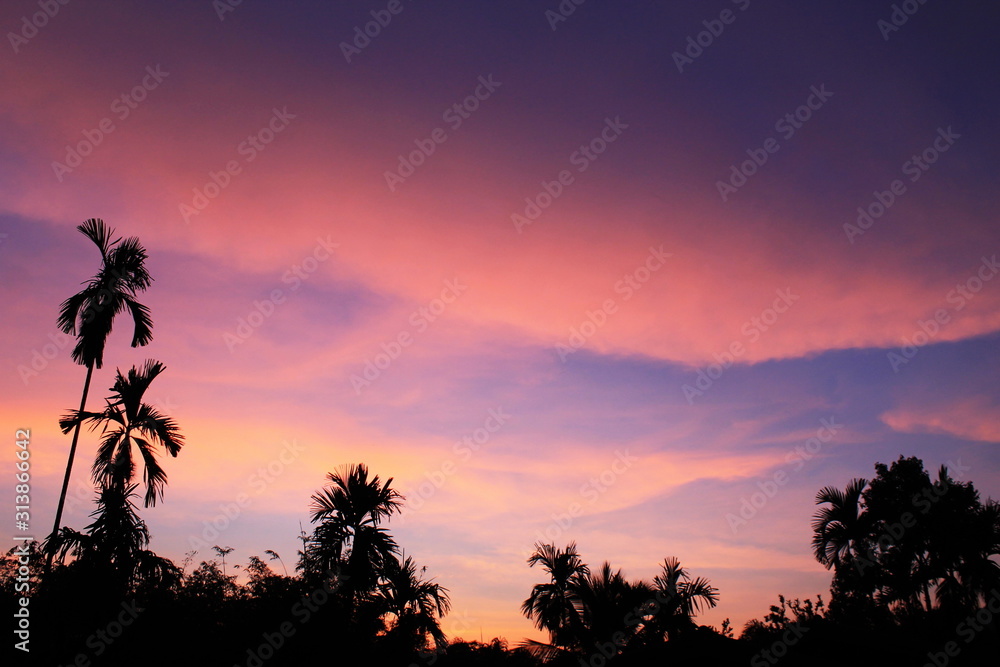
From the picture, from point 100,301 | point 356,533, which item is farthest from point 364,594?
point 100,301

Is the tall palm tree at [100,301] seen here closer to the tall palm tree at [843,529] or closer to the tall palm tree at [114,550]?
the tall palm tree at [114,550]

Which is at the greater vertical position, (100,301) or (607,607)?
(100,301)

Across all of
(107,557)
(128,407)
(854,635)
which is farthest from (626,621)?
(128,407)

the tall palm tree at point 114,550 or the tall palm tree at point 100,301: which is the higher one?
the tall palm tree at point 100,301

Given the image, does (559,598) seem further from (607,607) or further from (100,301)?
(100,301)

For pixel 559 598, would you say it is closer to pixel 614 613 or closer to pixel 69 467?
pixel 614 613

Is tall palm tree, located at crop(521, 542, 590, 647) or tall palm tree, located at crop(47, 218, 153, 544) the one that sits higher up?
tall palm tree, located at crop(47, 218, 153, 544)

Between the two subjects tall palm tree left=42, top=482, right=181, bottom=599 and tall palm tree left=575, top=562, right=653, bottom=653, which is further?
tall palm tree left=575, top=562, right=653, bottom=653

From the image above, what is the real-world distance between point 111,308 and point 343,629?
13.1m

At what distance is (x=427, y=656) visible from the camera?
27.5m

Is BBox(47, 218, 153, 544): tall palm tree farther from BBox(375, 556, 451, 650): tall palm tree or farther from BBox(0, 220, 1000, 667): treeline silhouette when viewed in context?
BBox(375, 556, 451, 650): tall palm tree

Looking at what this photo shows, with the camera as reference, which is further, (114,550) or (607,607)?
(607,607)

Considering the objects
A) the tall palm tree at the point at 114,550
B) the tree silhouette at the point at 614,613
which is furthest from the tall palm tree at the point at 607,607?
the tall palm tree at the point at 114,550

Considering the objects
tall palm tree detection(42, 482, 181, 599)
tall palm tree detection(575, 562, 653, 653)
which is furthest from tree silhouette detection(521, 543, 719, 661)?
tall palm tree detection(42, 482, 181, 599)
